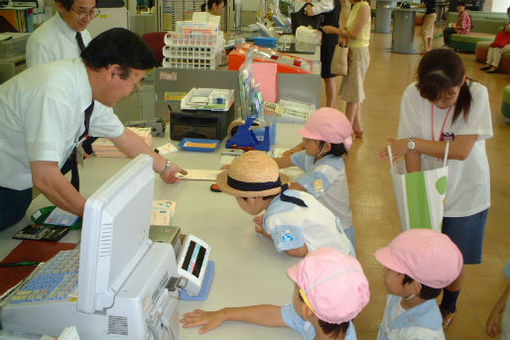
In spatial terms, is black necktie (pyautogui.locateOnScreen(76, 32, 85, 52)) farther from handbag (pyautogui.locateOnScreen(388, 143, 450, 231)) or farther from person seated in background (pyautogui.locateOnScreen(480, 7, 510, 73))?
person seated in background (pyautogui.locateOnScreen(480, 7, 510, 73))

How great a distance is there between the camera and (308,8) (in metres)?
5.94

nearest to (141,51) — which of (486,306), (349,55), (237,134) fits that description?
(237,134)

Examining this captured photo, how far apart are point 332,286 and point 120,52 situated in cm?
108

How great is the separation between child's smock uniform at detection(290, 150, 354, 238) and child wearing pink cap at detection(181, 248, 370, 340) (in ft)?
3.04

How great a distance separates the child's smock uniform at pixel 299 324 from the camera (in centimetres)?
152

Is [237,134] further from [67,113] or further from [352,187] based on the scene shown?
[352,187]

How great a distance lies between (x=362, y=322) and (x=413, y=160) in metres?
0.92

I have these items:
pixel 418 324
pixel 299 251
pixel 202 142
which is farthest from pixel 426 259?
pixel 202 142

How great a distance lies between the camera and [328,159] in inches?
99.5

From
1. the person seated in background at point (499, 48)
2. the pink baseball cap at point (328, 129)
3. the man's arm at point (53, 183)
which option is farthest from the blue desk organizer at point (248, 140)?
the person seated in background at point (499, 48)

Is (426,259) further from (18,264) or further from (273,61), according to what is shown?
(273,61)

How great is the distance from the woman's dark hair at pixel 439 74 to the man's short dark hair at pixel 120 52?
113 centimetres

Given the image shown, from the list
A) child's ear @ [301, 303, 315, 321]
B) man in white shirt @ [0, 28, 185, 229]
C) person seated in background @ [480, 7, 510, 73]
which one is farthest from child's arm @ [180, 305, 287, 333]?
person seated in background @ [480, 7, 510, 73]

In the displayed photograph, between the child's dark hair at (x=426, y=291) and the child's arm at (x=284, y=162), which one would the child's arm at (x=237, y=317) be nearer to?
the child's dark hair at (x=426, y=291)
